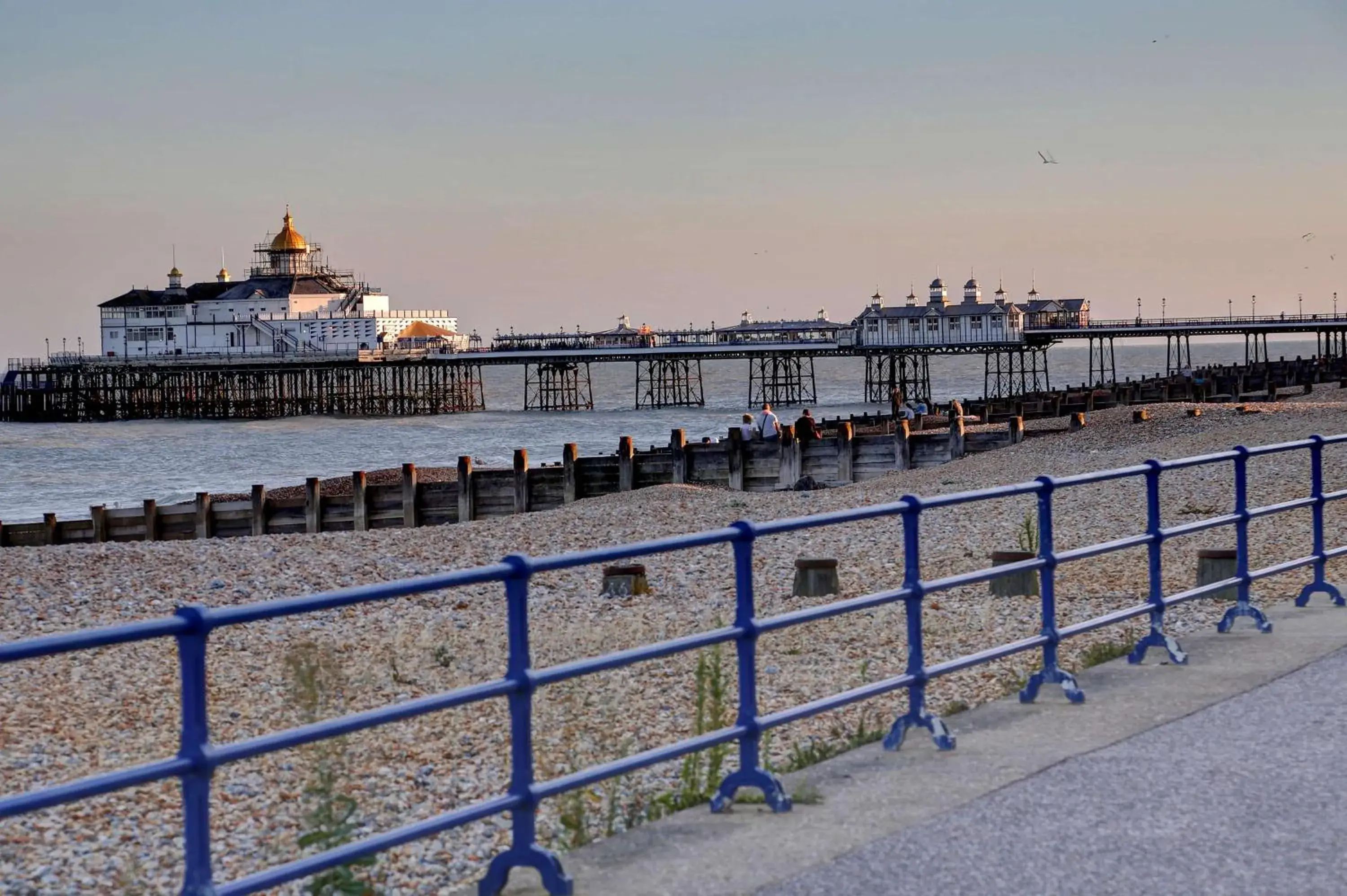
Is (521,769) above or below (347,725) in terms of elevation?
below

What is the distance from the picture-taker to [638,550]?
6.25 meters

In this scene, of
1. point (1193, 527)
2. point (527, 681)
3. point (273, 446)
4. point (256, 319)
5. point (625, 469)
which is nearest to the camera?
point (527, 681)

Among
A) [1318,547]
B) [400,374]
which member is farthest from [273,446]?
[1318,547]

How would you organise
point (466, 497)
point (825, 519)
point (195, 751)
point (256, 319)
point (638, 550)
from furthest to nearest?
point (256, 319)
point (466, 497)
point (825, 519)
point (638, 550)
point (195, 751)

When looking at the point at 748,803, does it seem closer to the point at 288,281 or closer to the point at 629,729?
the point at 629,729

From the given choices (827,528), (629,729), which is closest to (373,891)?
(629,729)

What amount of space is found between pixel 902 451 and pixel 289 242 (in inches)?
4843

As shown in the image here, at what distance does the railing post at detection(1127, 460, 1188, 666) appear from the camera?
29.9ft

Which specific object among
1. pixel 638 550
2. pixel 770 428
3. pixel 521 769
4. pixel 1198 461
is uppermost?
pixel 1198 461

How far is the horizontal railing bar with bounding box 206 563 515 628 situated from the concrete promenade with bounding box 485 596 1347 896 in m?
1.06

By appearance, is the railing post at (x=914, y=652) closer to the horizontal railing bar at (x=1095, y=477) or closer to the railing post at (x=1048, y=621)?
the railing post at (x=1048, y=621)

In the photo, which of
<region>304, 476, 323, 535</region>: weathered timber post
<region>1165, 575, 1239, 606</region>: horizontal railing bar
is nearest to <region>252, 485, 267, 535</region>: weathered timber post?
<region>304, 476, 323, 535</region>: weathered timber post

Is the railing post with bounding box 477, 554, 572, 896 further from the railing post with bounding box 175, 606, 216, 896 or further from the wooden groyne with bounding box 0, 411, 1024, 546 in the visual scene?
the wooden groyne with bounding box 0, 411, 1024, 546

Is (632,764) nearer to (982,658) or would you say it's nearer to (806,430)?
(982,658)
